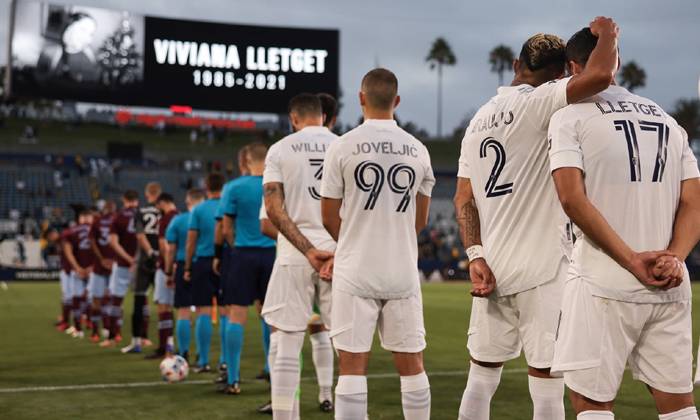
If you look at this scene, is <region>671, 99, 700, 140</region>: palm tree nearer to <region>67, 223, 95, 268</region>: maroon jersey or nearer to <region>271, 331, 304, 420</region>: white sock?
<region>67, 223, 95, 268</region>: maroon jersey

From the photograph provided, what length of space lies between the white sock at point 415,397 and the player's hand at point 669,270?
191 cm

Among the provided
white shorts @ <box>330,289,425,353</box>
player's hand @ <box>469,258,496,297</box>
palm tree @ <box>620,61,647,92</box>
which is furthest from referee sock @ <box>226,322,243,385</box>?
palm tree @ <box>620,61,647,92</box>

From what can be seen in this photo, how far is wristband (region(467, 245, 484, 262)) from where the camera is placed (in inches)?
185

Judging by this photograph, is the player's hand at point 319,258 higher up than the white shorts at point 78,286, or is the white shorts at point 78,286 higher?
the player's hand at point 319,258

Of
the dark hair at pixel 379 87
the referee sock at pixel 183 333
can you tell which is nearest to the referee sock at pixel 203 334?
the referee sock at pixel 183 333

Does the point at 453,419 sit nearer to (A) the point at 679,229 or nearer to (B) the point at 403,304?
(B) the point at 403,304

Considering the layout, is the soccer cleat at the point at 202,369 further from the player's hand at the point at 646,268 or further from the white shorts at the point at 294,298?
the player's hand at the point at 646,268

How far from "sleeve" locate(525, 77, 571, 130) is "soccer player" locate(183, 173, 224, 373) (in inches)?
244

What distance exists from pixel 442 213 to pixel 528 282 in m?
47.5

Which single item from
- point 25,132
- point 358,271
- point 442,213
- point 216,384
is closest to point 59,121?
point 25,132

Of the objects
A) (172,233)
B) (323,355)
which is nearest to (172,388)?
(323,355)

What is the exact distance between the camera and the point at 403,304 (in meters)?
5.33

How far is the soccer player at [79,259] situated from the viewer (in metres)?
16.0

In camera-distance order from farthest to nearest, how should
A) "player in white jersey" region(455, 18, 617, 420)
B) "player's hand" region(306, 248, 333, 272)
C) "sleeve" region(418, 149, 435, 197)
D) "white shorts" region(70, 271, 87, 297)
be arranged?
1. "white shorts" region(70, 271, 87, 297)
2. "player's hand" region(306, 248, 333, 272)
3. "sleeve" region(418, 149, 435, 197)
4. "player in white jersey" region(455, 18, 617, 420)
